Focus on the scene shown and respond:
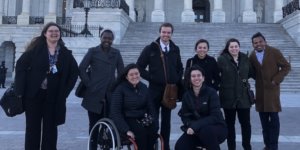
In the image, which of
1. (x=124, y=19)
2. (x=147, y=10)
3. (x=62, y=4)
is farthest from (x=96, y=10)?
(x=62, y=4)

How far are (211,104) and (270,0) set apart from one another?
3848 centimetres

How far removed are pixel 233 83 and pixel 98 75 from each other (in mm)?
2320

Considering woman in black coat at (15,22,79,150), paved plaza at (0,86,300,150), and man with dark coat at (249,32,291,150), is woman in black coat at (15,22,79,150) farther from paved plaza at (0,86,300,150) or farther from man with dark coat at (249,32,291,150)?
man with dark coat at (249,32,291,150)

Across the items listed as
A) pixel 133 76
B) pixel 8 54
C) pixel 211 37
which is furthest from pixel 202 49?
pixel 8 54

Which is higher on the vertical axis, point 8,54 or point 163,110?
point 8,54

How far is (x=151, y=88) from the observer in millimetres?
6848

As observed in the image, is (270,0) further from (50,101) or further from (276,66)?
(50,101)

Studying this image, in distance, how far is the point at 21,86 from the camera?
5.42m

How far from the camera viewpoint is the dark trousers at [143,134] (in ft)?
18.6

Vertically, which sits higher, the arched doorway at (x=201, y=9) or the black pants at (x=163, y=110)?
the arched doorway at (x=201, y=9)

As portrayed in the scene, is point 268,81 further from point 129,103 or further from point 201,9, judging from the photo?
point 201,9

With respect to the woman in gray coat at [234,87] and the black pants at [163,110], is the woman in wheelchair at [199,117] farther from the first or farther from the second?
the woman in gray coat at [234,87]

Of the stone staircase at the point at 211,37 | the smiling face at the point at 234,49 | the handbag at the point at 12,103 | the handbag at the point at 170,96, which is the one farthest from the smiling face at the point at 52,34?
the stone staircase at the point at 211,37

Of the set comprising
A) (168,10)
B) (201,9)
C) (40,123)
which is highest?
(201,9)
